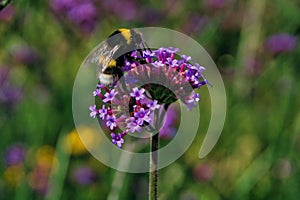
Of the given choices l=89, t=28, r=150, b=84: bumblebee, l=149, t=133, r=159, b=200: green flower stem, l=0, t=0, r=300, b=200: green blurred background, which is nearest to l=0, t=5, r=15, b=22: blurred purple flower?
l=0, t=0, r=300, b=200: green blurred background

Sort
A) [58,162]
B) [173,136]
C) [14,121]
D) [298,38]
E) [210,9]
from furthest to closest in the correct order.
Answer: [210,9]
[298,38]
[14,121]
[173,136]
[58,162]

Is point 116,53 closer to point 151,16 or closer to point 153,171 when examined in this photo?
point 153,171

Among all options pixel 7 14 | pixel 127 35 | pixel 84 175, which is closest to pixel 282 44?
pixel 84 175

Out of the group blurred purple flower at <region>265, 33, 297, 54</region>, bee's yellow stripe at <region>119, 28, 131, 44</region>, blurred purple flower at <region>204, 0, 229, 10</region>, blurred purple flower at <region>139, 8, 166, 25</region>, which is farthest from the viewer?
blurred purple flower at <region>204, 0, 229, 10</region>

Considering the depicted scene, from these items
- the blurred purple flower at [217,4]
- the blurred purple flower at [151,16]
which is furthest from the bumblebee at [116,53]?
the blurred purple flower at [217,4]

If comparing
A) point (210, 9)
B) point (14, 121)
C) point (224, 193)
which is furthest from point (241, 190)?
point (210, 9)

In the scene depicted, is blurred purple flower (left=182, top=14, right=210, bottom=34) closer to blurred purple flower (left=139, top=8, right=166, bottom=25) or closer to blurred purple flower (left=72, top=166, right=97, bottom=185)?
blurred purple flower (left=139, top=8, right=166, bottom=25)

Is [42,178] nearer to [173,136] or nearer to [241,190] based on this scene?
[173,136]
